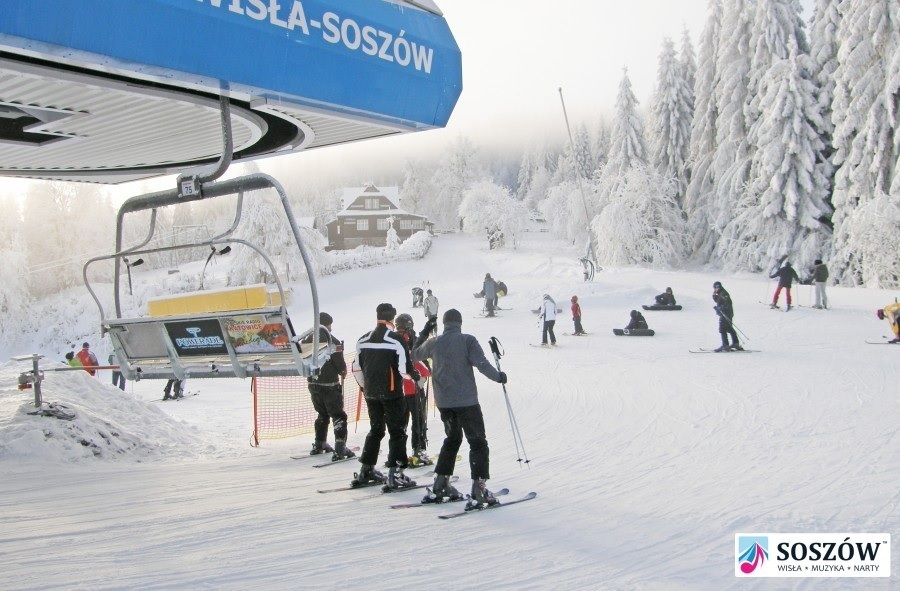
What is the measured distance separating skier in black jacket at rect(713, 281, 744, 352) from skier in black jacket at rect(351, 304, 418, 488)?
1149cm

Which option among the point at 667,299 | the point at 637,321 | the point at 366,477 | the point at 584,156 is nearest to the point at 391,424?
the point at 366,477

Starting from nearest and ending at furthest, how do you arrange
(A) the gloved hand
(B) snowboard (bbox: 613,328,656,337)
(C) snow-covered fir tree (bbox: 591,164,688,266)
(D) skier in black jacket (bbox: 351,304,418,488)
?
(D) skier in black jacket (bbox: 351,304,418,488)
(A) the gloved hand
(B) snowboard (bbox: 613,328,656,337)
(C) snow-covered fir tree (bbox: 591,164,688,266)

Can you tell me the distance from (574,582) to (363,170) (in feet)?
390

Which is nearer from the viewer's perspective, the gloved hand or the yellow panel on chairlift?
the yellow panel on chairlift

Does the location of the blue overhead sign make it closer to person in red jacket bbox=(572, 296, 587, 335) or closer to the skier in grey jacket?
the skier in grey jacket

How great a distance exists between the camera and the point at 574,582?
4.43 metres

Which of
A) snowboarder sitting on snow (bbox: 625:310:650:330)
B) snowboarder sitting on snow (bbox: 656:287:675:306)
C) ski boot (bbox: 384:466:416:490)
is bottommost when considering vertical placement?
Answer: ski boot (bbox: 384:466:416:490)

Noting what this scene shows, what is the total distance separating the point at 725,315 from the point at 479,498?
Answer: 469 inches

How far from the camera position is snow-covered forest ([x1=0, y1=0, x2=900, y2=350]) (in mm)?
31609

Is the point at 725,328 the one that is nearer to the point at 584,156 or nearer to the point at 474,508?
the point at 474,508

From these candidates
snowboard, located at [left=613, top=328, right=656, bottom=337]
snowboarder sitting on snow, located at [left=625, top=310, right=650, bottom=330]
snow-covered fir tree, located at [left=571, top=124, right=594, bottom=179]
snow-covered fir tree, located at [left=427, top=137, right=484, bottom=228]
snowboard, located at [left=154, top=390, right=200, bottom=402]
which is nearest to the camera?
snowboard, located at [left=154, top=390, right=200, bottom=402]

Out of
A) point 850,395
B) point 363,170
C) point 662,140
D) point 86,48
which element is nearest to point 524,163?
point 363,170

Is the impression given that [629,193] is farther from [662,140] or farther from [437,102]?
[437,102]

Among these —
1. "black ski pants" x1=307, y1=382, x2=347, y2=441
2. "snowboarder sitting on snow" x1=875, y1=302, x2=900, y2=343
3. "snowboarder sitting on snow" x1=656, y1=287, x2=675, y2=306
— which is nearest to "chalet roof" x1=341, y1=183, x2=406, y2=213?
"snowboarder sitting on snow" x1=656, y1=287, x2=675, y2=306
